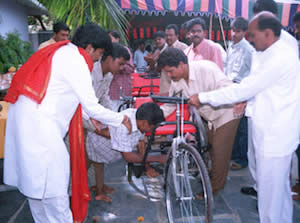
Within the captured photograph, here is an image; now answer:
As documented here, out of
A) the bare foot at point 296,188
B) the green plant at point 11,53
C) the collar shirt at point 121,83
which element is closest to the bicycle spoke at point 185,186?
the bare foot at point 296,188

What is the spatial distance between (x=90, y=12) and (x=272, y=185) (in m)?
4.99

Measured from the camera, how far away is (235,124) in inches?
127

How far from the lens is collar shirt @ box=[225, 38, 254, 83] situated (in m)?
4.47

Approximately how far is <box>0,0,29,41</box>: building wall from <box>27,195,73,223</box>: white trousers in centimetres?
532

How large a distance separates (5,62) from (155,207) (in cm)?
326

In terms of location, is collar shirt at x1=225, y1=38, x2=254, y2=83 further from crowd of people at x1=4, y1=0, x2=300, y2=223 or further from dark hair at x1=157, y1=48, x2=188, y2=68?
dark hair at x1=157, y1=48, x2=188, y2=68

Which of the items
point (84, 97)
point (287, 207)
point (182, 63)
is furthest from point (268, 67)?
point (84, 97)

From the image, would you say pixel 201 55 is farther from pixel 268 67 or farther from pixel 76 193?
pixel 76 193

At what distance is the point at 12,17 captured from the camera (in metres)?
7.97

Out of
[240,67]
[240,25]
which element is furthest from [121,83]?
[240,25]

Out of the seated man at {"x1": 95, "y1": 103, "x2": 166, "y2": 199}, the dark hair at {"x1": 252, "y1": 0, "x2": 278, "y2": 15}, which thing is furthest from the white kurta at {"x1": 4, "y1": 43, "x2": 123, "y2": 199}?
the dark hair at {"x1": 252, "y1": 0, "x2": 278, "y2": 15}

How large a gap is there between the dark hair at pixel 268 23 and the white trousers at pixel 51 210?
1.93 metres

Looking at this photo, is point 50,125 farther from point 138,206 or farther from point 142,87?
point 142,87

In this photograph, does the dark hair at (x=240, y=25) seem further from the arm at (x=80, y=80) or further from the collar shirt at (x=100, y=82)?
the arm at (x=80, y=80)
